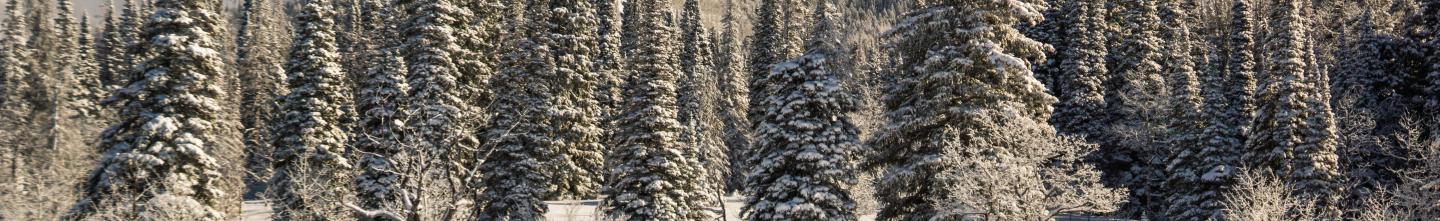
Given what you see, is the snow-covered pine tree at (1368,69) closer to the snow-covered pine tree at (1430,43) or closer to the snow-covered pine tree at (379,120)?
the snow-covered pine tree at (1430,43)

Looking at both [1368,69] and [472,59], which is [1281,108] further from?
[472,59]

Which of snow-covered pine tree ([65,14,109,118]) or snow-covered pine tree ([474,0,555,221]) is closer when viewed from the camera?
snow-covered pine tree ([474,0,555,221])

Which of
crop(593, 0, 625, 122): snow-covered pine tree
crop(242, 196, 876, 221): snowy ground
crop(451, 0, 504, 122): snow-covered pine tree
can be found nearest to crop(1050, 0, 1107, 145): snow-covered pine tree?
crop(242, 196, 876, 221): snowy ground

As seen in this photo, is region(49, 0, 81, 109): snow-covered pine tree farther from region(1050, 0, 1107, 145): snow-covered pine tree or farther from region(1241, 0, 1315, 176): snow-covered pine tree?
region(1241, 0, 1315, 176): snow-covered pine tree

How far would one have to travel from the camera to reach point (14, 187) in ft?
98.8

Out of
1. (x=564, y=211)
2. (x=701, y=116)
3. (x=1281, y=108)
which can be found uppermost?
(x=701, y=116)

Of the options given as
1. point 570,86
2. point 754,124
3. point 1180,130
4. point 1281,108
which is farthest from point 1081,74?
point 570,86

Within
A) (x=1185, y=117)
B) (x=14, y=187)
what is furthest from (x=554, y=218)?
(x=1185, y=117)

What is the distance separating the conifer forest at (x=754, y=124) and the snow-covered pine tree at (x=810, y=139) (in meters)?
0.08

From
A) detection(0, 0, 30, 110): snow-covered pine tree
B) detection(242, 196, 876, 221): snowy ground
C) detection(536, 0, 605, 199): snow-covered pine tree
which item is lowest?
detection(242, 196, 876, 221): snowy ground

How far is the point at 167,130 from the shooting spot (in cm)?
2530

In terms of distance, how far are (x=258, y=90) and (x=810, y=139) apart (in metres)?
53.0

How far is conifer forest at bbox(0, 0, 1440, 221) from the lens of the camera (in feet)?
77.5

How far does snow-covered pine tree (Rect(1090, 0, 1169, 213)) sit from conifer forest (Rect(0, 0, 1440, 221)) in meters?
0.18
